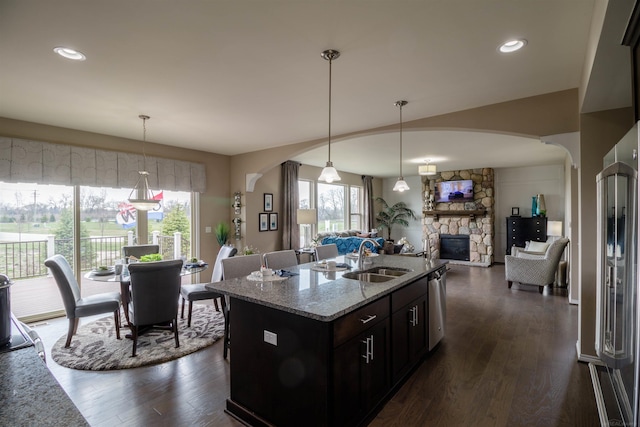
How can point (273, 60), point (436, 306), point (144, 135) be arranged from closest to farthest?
point (273, 60), point (436, 306), point (144, 135)

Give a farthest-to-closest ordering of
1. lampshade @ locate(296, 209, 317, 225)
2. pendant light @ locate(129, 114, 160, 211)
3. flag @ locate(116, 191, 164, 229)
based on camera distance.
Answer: lampshade @ locate(296, 209, 317, 225), flag @ locate(116, 191, 164, 229), pendant light @ locate(129, 114, 160, 211)

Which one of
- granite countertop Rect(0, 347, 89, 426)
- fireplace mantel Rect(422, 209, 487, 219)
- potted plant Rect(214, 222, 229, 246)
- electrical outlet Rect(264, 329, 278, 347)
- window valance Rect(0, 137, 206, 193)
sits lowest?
electrical outlet Rect(264, 329, 278, 347)

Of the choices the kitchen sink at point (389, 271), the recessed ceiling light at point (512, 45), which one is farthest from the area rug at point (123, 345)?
the recessed ceiling light at point (512, 45)

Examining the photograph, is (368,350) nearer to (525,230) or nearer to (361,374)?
(361,374)

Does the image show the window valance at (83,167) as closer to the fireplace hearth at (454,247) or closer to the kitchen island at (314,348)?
the kitchen island at (314,348)

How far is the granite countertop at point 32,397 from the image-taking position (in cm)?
80

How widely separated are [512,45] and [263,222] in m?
5.38

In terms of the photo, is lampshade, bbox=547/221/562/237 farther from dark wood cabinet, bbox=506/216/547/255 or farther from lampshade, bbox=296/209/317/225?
lampshade, bbox=296/209/317/225

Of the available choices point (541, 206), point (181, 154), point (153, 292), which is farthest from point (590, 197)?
point (541, 206)

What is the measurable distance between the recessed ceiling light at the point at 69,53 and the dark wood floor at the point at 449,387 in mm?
2644

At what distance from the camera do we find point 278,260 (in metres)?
3.56

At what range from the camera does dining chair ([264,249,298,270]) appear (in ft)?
11.3

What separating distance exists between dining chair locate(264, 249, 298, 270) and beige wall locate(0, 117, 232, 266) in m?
3.07

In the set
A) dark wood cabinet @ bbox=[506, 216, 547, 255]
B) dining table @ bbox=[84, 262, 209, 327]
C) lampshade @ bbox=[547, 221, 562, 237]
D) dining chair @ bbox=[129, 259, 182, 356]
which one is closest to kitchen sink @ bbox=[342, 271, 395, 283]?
dining chair @ bbox=[129, 259, 182, 356]
